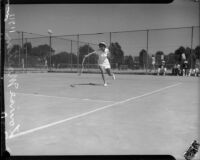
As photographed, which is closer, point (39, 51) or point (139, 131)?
point (139, 131)

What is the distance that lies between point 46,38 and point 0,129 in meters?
22.5

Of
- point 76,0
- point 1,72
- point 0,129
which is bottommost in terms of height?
point 0,129

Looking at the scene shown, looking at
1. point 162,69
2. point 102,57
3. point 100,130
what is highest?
point 102,57

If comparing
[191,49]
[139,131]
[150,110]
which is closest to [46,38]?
[191,49]

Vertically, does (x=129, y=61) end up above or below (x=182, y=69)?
above

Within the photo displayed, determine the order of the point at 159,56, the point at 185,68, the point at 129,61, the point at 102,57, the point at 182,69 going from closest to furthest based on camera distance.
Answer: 1. the point at 102,57
2. the point at 185,68
3. the point at 182,69
4. the point at 159,56
5. the point at 129,61

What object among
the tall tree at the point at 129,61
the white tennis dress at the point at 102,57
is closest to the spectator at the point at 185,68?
the tall tree at the point at 129,61

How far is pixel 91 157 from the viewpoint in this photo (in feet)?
6.37

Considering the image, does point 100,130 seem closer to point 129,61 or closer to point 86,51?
point 129,61

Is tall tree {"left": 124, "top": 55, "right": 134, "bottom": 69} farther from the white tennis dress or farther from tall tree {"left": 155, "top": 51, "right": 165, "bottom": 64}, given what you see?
the white tennis dress

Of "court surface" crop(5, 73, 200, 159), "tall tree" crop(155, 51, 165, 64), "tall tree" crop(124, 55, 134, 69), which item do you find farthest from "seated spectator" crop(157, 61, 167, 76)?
"court surface" crop(5, 73, 200, 159)

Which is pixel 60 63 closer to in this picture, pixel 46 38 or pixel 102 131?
pixel 46 38

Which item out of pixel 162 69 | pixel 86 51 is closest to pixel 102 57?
pixel 162 69

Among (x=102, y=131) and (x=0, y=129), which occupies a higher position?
(x=0, y=129)
